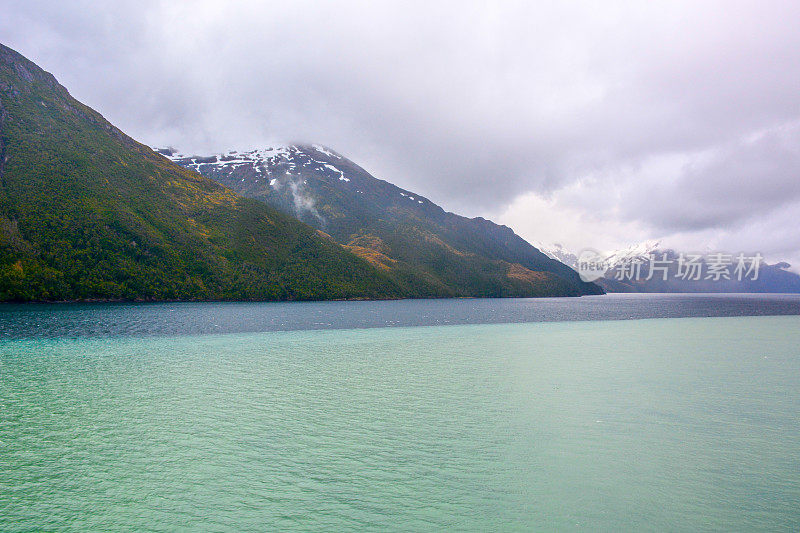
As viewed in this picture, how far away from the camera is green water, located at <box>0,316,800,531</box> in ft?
54.9

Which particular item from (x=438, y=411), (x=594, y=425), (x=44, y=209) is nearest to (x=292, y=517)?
(x=438, y=411)

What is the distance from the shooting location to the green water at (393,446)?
659 inches

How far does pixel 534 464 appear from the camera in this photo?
71.3 ft

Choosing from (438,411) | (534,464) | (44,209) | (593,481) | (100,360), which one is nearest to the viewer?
(593,481)

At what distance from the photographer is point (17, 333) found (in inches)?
2879

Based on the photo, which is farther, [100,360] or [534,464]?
[100,360]

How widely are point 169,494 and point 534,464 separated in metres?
17.0

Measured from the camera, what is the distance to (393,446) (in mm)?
24078

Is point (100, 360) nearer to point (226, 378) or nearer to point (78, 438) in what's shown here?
point (226, 378)

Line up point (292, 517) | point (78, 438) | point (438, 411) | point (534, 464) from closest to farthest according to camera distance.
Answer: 1. point (292, 517)
2. point (534, 464)
3. point (78, 438)
4. point (438, 411)

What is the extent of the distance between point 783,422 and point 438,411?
76.4ft

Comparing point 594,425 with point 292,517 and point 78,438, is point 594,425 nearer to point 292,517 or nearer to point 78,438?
point 292,517

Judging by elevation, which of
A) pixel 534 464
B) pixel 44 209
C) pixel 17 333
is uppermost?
pixel 44 209

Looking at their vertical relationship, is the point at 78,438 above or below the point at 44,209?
below
